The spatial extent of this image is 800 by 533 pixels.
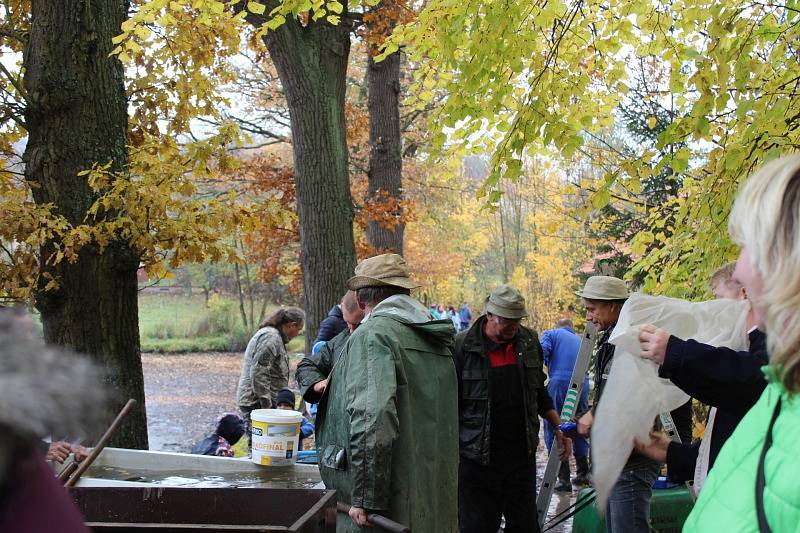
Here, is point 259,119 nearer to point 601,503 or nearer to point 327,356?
point 327,356

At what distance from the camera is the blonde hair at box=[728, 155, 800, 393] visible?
151 cm


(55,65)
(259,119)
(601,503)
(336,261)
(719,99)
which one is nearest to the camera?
(601,503)

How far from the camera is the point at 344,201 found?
351 inches

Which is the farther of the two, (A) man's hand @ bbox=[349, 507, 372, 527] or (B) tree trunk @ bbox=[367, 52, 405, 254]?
(B) tree trunk @ bbox=[367, 52, 405, 254]

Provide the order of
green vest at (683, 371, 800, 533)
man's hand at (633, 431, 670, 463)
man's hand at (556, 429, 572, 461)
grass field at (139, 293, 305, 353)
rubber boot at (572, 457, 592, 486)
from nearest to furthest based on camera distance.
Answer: green vest at (683, 371, 800, 533) → man's hand at (633, 431, 670, 463) → man's hand at (556, 429, 572, 461) → rubber boot at (572, 457, 592, 486) → grass field at (139, 293, 305, 353)

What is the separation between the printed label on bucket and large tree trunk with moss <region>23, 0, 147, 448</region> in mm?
1218

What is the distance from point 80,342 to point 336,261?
3.81 m

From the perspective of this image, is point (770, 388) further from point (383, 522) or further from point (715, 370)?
point (383, 522)

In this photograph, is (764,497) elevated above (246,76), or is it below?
below

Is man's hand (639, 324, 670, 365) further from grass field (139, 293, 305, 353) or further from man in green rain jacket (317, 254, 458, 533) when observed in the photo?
grass field (139, 293, 305, 353)

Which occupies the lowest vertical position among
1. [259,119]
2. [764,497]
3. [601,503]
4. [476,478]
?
[476,478]

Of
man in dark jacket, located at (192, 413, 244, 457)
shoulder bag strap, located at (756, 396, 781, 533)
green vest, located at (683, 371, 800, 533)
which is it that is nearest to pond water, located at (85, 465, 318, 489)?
man in dark jacket, located at (192, 413, 244, 457)

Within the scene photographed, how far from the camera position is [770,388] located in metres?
1.66

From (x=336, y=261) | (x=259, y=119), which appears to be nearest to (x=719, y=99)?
(x=336, y=261)
